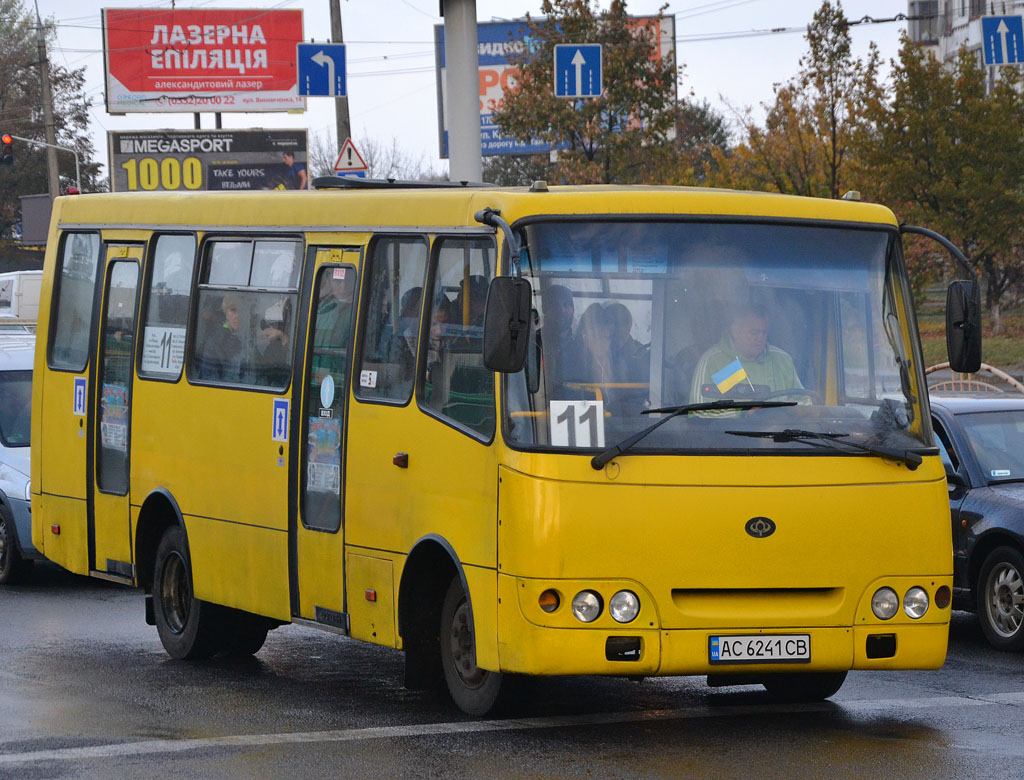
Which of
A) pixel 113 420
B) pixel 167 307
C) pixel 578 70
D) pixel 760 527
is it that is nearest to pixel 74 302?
pixel 113 420

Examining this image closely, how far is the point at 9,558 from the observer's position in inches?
615

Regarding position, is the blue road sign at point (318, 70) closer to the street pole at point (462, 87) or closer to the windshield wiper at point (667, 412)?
the street pole at point (462, 87)

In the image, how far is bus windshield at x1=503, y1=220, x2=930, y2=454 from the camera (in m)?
8.12

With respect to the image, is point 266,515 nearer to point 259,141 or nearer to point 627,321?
point 627,321

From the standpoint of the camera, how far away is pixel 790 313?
8508mm

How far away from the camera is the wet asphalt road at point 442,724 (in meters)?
7.72

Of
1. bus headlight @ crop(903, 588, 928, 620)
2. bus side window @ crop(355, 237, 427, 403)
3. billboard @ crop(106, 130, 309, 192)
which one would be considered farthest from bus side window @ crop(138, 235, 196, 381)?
billboard @ crop(106, 130, 309, 192)

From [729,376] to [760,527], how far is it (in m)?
0.69

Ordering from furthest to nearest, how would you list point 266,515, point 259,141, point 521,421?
point 259,141 → point 266,515 → point 521,421

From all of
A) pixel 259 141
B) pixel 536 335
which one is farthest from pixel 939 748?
pixel 259 141

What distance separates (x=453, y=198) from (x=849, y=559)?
2481 mm

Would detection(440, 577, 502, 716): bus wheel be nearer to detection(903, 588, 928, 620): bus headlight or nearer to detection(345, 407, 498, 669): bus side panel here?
detection(345, 407, 498, 669): bus side panel

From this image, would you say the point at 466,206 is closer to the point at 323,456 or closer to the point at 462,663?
the point at 323,456

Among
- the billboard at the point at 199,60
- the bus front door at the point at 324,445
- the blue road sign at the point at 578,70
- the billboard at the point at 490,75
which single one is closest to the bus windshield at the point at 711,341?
the bus front door at the point at 324,445
